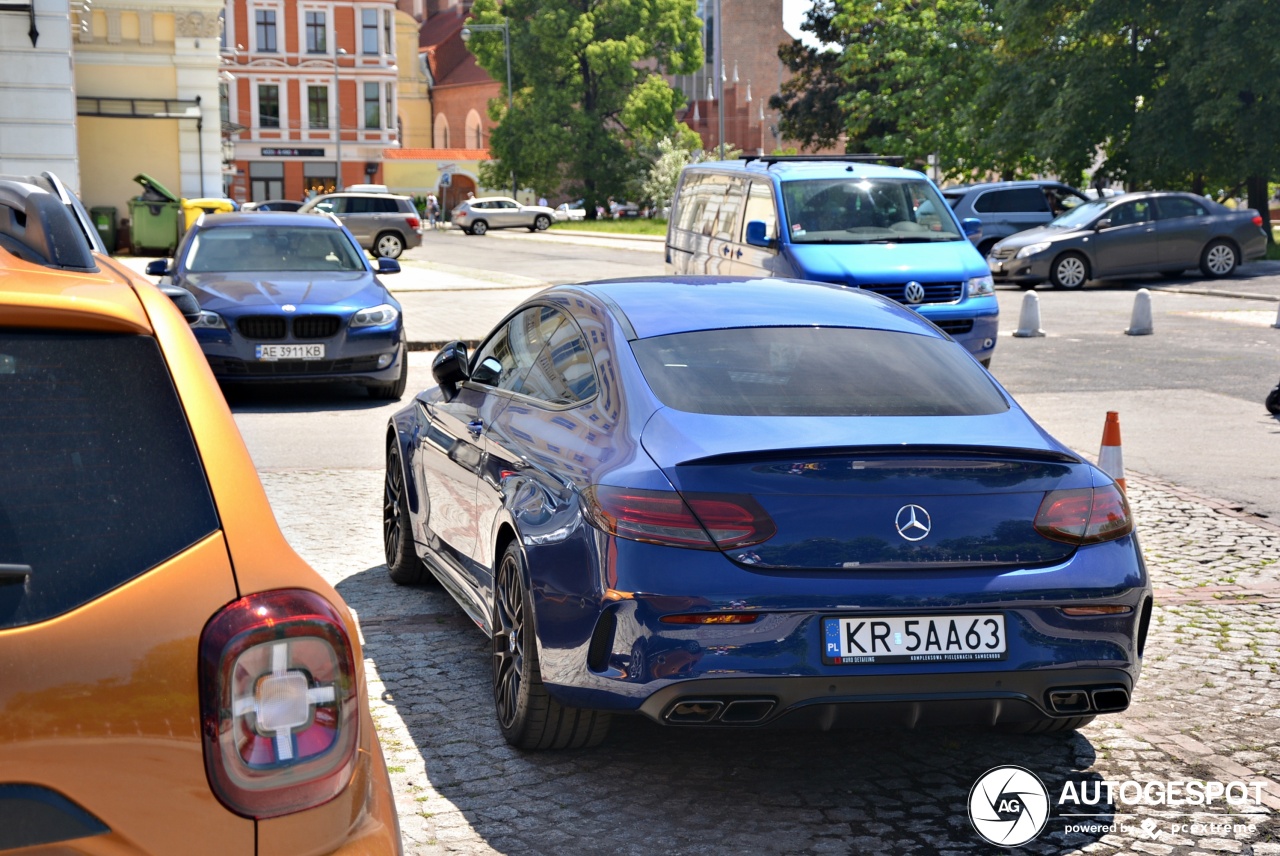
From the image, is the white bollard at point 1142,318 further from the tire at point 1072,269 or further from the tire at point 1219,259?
the tire at point 1219,259

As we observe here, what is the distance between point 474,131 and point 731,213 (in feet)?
319

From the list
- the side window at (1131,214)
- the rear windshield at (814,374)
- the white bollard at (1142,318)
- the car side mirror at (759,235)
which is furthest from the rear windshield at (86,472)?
the side window at (1131,214)

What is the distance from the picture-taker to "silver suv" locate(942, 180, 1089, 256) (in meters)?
31.7

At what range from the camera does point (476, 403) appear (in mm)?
5969

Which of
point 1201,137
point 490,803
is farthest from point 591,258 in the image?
point 490,803

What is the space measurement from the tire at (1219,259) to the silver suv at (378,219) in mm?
22034

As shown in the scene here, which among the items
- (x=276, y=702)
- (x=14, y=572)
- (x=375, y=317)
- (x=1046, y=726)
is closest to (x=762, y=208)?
(x=375, y=317)

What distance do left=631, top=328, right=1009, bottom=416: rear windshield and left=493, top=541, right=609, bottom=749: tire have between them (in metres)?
0.76

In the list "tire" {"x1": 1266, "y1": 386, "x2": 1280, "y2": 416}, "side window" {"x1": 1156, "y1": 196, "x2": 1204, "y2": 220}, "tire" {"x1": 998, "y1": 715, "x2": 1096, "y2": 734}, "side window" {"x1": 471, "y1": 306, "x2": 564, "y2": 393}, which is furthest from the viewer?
"side window" {"x1": 1156, "y1": 196, "x2": 1204, "y2": 220}

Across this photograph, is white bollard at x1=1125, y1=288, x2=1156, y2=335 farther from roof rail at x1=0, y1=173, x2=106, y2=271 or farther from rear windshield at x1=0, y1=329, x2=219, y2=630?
rear windshield at x1=0, y1=329, x2=219, y2=630

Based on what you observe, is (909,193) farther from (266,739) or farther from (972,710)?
(266,739)

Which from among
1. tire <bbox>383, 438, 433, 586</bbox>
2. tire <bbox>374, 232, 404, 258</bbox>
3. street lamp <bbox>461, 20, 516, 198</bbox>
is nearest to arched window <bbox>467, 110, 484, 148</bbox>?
street lamp <bbox>461, 20, 516, 198</bbox>

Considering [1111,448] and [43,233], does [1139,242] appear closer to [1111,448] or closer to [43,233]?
[1111,448]

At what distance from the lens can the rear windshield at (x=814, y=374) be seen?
15.7 ft
